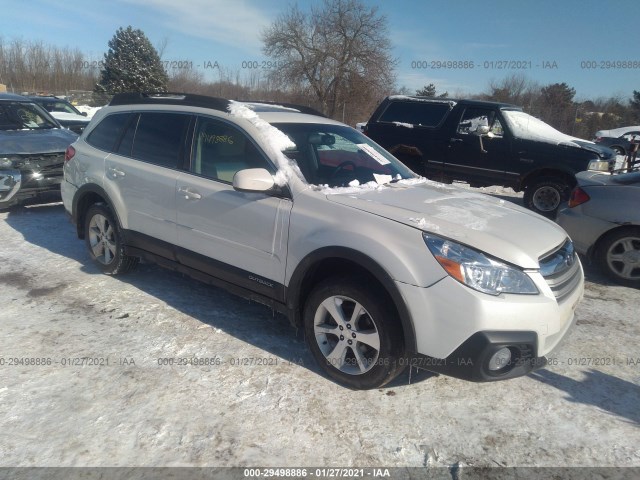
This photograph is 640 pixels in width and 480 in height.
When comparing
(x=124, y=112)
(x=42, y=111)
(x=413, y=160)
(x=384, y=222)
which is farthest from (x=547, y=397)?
(x=42, y=111)

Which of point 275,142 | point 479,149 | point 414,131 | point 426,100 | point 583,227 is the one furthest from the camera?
point 426,100

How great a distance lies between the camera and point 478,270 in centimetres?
268

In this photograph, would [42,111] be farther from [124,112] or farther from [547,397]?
[547,397]

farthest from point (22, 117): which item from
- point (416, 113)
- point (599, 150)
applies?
point (599, 150)

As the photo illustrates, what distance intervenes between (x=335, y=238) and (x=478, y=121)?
6.92 m

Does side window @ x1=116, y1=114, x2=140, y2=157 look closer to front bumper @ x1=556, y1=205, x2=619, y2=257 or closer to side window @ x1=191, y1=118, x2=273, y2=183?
side window @ x1=191, y1=118, x2=273, y2=183

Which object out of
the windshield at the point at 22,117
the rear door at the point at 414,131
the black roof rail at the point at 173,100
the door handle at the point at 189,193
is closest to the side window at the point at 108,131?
the black roof rail at the point at 173,100

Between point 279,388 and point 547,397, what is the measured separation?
1.75m

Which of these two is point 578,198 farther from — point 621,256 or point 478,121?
point 478,121

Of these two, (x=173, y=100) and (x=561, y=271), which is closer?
(x=561, y=271)

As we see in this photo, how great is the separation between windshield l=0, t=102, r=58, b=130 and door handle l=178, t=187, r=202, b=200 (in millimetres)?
5455

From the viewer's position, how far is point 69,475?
2342 mm

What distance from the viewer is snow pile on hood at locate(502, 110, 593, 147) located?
849 cm

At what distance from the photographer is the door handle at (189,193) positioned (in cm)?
380
